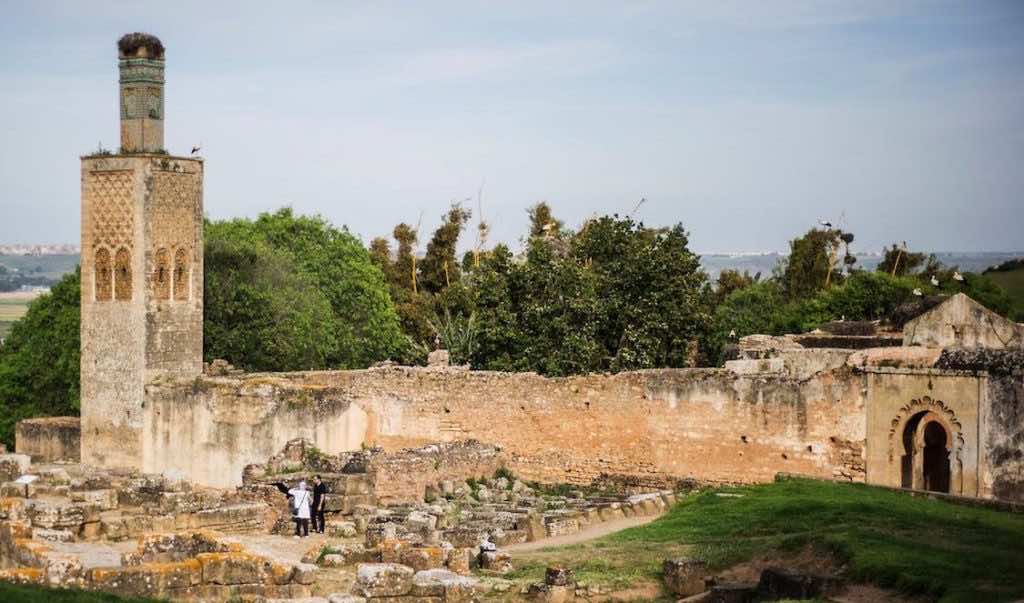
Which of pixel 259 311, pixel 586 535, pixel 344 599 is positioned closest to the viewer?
pixel 344 599

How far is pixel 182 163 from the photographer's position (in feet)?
112

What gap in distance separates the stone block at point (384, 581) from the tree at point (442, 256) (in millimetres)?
45174

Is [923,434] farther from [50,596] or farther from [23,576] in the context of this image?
[50,596]

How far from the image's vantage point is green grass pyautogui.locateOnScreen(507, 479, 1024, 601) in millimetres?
18469

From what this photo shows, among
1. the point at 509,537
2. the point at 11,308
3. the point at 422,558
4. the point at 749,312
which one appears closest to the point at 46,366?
the point at 509,537

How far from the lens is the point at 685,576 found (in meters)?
20.6

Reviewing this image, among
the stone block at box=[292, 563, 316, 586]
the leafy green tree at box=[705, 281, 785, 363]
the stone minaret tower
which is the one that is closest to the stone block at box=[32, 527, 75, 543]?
the stone block at box=[292, 563, 316, 586]

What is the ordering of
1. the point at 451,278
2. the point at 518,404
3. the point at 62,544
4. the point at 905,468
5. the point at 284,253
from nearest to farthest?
the point at 62,544 < the point at 905,468 < the point at 518,404 < the point at 284,253 < the point at 451,278

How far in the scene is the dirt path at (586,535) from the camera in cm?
2436

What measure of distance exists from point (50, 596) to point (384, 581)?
3.92 meters

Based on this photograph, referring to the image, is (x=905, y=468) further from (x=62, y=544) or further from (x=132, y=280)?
(x=132, y=280)

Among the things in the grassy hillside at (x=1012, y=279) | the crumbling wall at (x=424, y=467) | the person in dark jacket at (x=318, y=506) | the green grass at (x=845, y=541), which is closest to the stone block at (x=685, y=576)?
the green grass at (x=845, y=541)

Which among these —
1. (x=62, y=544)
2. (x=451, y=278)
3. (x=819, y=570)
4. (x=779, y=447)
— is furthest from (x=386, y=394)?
(x=451, y=278)

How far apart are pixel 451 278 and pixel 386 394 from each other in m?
31.8
